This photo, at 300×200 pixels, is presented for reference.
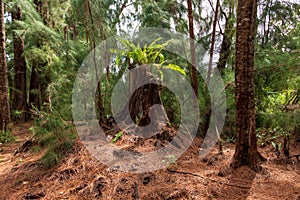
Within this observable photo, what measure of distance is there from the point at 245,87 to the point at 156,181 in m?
1.95

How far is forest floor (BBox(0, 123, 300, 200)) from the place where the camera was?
2945mm

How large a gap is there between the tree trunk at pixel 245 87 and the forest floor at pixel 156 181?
0.83ft

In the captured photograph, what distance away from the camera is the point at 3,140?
6.52 metres

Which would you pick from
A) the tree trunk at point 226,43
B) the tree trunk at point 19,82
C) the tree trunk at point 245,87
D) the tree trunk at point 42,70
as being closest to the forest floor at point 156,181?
the tree trunk at point 245,87

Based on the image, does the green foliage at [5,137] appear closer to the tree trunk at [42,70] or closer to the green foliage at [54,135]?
the green foliage at [54,135]

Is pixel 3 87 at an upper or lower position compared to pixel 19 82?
lower

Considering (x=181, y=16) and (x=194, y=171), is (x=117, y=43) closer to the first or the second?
(x=181, y=16)

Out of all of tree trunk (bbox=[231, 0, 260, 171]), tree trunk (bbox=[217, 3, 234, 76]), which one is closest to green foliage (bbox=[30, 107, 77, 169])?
tree trunk (bbox=[231, 0, 260, 171])

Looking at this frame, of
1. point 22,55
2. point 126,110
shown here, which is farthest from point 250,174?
point 22,55

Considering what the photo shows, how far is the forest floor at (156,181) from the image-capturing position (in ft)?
9.66

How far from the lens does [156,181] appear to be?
3.31 metres

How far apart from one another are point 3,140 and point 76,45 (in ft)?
14.3

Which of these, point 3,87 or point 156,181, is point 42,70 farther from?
point 156,181

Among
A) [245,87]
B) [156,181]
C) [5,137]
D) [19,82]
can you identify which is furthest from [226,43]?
[19,82]
